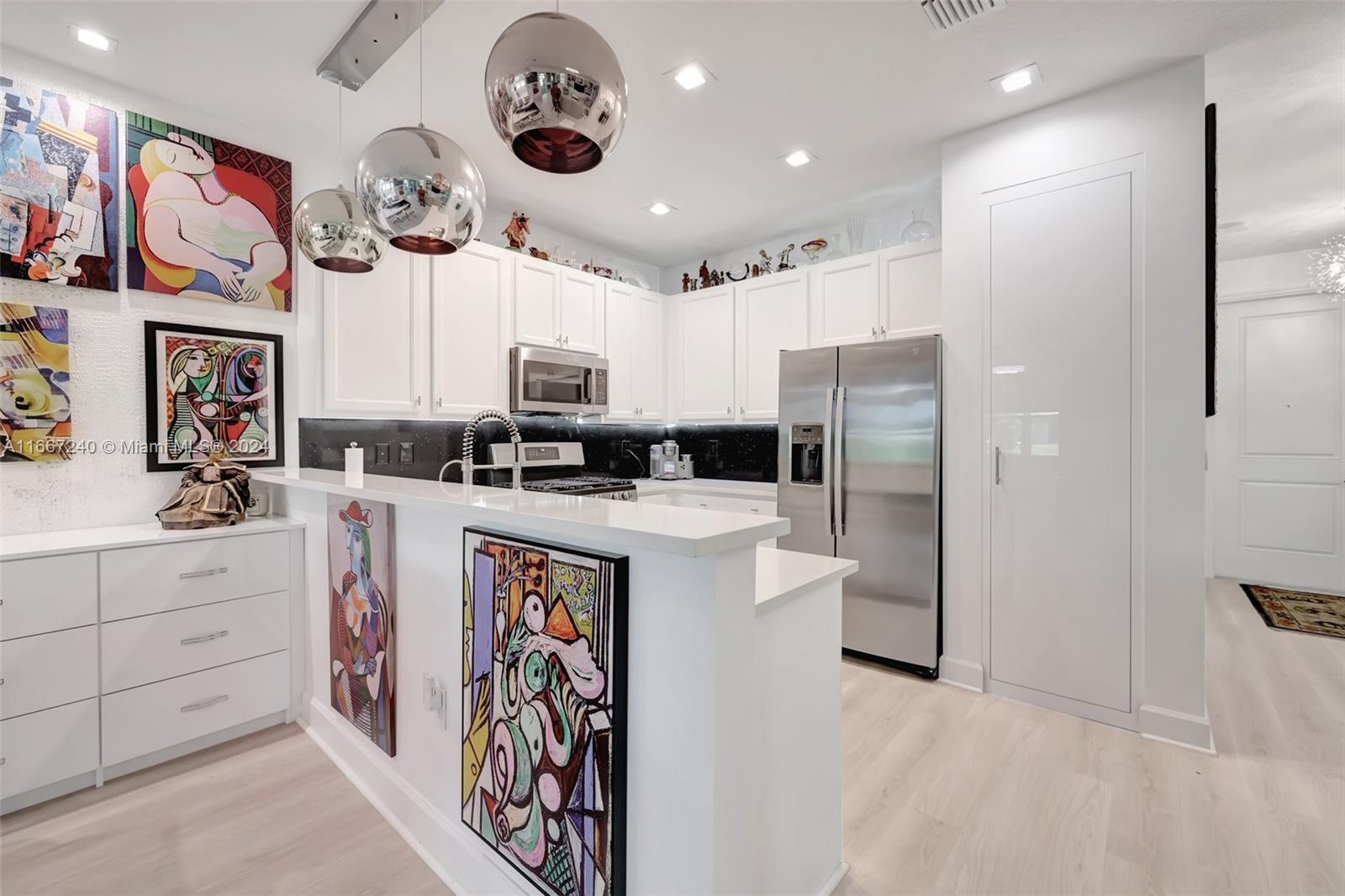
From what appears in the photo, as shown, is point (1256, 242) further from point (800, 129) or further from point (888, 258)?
point (800, 129)

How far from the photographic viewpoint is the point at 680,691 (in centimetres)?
110

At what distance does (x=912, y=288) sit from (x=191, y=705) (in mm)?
4024

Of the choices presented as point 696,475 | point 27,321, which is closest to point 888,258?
point 696,475

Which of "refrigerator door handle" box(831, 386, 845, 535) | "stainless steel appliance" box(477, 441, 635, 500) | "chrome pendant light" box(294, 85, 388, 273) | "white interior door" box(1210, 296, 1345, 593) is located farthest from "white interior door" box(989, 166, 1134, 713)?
"white interior door" box(1210, 296, 1345, 593)

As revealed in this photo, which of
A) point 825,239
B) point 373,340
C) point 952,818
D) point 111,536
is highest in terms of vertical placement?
point 825,239

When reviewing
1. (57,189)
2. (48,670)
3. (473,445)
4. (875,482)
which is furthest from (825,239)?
(48,670)

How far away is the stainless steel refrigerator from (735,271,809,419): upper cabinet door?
0.52 metres

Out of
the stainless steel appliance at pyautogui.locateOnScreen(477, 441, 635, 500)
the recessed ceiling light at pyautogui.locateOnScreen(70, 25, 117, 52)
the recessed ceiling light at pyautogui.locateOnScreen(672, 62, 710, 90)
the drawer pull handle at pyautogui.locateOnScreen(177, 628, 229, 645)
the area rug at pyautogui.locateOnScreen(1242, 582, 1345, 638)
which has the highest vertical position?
the recessed ceiling light at pyautogui.locateOnScreen(672, 62, 710, 90)

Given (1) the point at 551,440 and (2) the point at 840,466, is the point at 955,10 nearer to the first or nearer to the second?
(2) the point at 840,466

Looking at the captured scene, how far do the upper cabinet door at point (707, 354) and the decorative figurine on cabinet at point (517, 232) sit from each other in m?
1.41

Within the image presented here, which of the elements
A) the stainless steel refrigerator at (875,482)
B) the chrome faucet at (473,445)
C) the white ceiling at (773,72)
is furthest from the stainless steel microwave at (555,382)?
the stainless steel refrigerator at (875,482)

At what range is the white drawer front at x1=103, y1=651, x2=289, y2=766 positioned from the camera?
2.11 metres

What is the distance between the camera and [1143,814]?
6.24 feet

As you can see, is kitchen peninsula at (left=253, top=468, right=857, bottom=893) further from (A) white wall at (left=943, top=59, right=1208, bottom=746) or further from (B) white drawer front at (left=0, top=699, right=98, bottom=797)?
(A) white wall at (left=943, top=59, right=1208, bottom=746)
